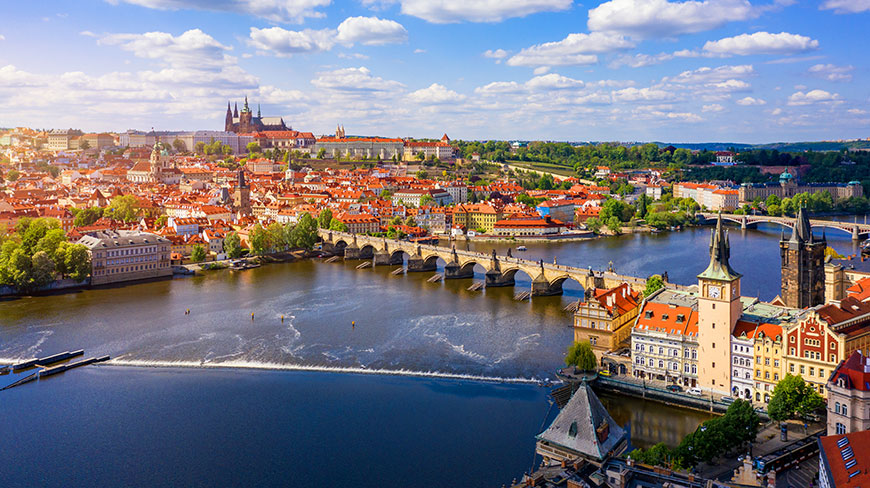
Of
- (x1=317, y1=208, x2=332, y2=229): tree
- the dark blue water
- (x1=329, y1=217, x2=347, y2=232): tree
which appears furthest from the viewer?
(x1=317, y1=208, x2=332, y2=229): tree

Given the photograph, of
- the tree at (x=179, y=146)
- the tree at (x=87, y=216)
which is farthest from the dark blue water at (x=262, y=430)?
the tree at (x=179, y=146)

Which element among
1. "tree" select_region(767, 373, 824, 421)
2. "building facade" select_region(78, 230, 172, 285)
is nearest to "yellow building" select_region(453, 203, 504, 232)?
"building facade" select_region(78, 230, 172, 285)

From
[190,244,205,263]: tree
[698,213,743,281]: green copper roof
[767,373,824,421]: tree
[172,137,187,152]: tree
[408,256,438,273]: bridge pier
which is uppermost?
[172,137,187,152]: tree

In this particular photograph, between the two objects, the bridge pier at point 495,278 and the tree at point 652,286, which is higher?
the tree at point 652,286

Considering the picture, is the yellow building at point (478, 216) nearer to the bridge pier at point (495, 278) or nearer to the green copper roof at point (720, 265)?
the bridge pier at point (495, 278)

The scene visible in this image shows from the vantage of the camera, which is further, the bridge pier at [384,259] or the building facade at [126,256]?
the bridge pier at [384,259]

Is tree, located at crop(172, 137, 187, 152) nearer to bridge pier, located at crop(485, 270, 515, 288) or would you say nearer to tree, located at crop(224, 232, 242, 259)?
tree, located at crop(224, 232, 242, 259)

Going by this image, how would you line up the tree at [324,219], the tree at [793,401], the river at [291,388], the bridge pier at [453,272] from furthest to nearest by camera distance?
→ the tree at [324,219] < the bridge pier at [453,272] < the tree at [793,401] < the river at [291,388]

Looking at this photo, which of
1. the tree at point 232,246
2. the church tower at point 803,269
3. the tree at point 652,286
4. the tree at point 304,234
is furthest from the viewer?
the tree at point 304,234
